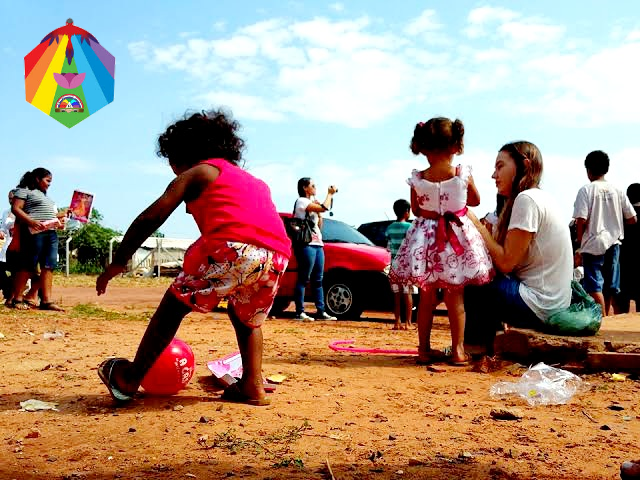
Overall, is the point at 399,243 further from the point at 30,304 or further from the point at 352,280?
the point at 30,304

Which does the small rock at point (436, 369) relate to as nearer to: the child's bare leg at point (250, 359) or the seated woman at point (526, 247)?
the seated woman at point (526, 247)

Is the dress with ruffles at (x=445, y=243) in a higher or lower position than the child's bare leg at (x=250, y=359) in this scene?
higher

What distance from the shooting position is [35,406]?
3764mm

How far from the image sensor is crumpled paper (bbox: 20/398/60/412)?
3734mm

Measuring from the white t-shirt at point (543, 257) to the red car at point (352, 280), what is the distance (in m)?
5.33

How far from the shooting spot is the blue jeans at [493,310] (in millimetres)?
5102

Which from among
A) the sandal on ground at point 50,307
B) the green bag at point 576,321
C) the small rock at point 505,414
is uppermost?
the green bag at point 576,321

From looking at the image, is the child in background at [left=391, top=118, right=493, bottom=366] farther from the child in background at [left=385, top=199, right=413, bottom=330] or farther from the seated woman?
the child in background at [left=385, top=199, right=413, bottom=330]

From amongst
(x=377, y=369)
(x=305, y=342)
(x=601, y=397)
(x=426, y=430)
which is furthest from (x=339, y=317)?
(x=426, y=430)

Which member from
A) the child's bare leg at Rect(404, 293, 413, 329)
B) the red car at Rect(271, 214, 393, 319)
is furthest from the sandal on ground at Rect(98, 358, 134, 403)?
the red car at Rect(271, 214, 393, 319)

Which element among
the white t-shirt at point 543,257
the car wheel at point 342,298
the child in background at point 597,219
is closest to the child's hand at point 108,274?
the white t-shirt at point 543,257

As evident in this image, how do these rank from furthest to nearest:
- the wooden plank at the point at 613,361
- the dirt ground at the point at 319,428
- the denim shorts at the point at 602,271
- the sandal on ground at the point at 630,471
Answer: the denim shorts at the point at 602,271
the wooden plank at the point at 613,361
the dirt ground at the point at 319,428
the sandal on ground at the point at 630,471

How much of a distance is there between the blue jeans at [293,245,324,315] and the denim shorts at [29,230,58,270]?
325cm

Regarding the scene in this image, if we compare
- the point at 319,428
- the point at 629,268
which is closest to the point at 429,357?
the point at 319,428
